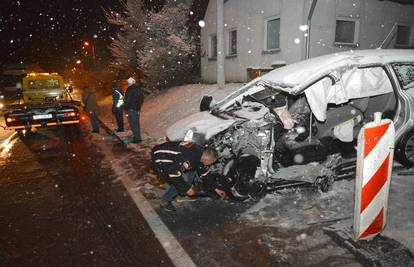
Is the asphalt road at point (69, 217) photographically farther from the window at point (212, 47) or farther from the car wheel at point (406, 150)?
the window at point (212, 47)

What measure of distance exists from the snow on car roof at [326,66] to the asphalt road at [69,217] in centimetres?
275

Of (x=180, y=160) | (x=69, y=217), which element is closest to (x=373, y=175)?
A: (x=180, y=160)

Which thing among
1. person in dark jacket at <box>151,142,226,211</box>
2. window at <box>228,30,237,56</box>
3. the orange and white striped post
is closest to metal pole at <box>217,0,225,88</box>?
window at <box>228,30,237,56</box>

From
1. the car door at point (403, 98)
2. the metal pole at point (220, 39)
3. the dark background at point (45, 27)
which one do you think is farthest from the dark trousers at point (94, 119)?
the dark background at point (45, 27)

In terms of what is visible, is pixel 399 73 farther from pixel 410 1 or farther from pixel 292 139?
pixel 410 1

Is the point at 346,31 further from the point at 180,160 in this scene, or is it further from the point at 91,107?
the point at 180,160

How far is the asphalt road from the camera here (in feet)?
11.6

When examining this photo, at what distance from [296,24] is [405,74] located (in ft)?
22.1

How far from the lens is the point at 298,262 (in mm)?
3279

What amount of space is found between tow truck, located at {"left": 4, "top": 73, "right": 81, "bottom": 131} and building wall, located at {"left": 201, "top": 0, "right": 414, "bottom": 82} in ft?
24.8

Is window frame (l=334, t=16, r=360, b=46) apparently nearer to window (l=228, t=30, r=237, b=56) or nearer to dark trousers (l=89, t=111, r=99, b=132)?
window (l=228, t=30, r=237, b=56)

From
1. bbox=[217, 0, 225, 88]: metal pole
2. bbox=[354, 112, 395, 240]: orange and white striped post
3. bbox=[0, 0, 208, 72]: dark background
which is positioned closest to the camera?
bbox=[354, 112, 395, 240]: orange and white striped post

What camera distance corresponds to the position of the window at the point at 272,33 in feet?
41.3

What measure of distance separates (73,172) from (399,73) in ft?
20.3
